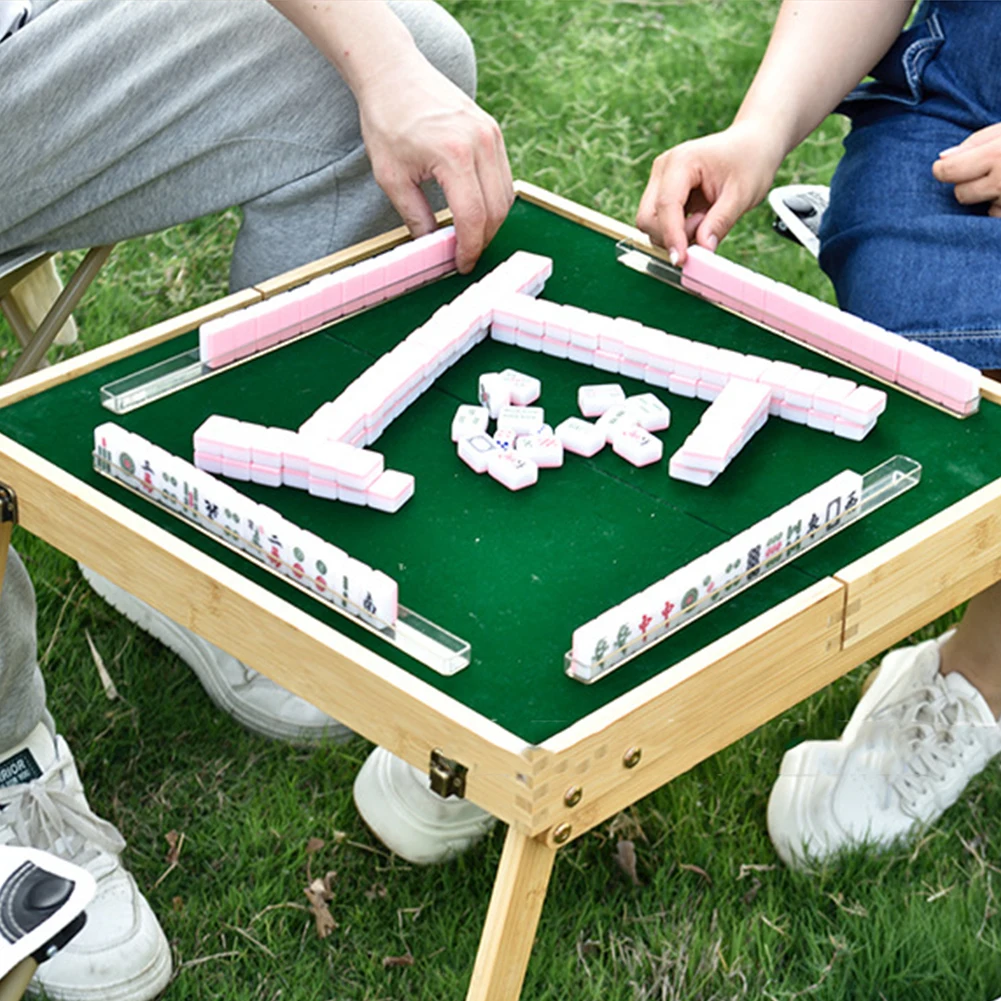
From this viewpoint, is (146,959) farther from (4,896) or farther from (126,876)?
(4,896)

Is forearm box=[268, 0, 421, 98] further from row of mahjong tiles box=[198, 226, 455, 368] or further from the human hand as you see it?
row of mahjong tiles box=[198, 226, 455, 368]

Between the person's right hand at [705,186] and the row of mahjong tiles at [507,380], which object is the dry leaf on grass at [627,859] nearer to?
the row of mahjong tiles at [507,380]

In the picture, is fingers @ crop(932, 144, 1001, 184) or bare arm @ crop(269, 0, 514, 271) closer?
bare arm @ crop(269, 0, 514, 271)

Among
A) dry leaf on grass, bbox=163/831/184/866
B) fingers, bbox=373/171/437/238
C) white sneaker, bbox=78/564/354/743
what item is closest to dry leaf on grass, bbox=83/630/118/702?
white sneaker, bbox=78/564/354/743

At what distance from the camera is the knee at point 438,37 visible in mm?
2041

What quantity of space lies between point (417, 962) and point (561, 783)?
68cm

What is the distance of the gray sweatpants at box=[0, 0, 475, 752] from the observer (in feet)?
6.31

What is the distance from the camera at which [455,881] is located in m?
1.94

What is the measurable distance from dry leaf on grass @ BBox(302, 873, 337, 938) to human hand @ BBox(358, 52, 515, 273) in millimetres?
773

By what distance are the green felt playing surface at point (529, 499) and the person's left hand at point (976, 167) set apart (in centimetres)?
Result: 34

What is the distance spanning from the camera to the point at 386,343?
5.82ft

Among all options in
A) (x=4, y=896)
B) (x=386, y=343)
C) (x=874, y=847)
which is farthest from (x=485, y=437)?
(x=874, y=847)

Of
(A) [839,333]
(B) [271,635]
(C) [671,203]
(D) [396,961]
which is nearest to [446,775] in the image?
(B) [271,635]

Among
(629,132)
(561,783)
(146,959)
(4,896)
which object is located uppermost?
(561,783)
